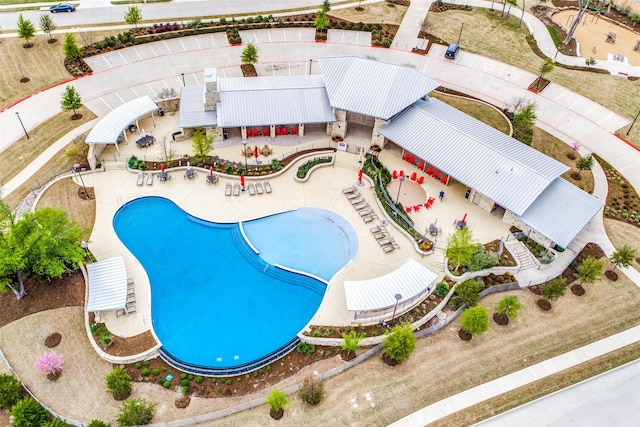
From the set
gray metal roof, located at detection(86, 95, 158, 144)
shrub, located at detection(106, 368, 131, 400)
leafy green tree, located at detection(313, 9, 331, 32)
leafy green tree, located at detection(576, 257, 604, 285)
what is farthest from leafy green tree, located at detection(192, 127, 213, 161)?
leafy green tree, located at detection(576, 257, 604, 285)

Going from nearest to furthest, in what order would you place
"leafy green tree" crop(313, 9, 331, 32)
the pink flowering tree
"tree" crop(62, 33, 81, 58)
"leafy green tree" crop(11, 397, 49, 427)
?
"leafy green tree" crop(11, 397, 49, 427)
the pink flowering tree
"tree" crop(62, 33, 81, 58)
"leafy green tree" crop(313, 9, 331, 32)

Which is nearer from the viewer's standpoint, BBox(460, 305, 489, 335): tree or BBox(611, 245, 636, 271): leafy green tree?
BBox(460, 305, 489, 335): tree

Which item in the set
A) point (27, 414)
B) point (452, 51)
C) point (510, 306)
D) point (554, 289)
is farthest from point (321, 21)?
point (27, 414)

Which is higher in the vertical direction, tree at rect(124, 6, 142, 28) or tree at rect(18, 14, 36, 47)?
tree at rect(124, 6, 142, 28)

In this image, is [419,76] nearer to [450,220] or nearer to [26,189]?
[450,220]

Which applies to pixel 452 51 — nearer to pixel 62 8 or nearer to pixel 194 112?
pixel 194 112

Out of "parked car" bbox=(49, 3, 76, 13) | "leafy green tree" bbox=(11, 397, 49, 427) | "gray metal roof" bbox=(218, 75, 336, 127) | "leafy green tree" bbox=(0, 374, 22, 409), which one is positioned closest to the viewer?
"leafy green tree" bbox=(11, 397, 49, 427)

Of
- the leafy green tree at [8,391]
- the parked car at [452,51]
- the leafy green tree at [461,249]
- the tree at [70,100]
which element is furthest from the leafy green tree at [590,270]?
the tree at [70,100]

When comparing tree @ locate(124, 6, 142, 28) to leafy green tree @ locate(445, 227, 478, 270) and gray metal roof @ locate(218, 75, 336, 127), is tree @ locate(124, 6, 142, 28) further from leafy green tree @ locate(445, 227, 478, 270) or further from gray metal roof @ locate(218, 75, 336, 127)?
leafy green tree @ locate(445, 227, 478, 270)
